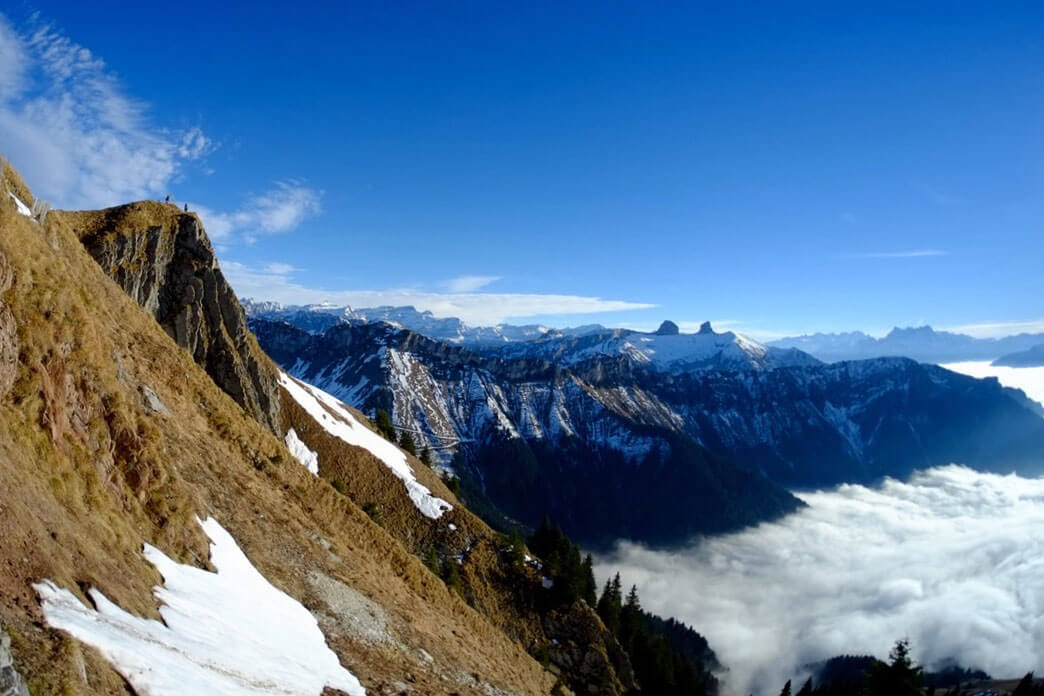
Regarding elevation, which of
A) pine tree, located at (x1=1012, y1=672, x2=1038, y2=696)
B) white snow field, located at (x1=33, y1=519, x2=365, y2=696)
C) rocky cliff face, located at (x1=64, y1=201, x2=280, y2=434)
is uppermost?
rocky cliff face, located at (x1=64, y1=201, x2=280, y2=434)

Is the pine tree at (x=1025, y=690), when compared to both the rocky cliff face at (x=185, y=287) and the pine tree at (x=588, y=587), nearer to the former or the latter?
the pine tree at (x=588, y=587)

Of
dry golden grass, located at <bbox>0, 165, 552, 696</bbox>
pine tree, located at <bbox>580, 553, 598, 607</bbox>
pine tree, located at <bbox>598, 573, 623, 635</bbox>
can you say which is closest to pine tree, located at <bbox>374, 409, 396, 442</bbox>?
pine tree, located at <bbox>580, 553, 598, 607</bbox>

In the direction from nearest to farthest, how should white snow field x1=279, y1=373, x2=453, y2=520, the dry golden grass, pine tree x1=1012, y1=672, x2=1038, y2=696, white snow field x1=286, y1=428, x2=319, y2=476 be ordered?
the dry golden grass < white snow field x1=286, y1=428, x2=319, y2=476 < white snow field x1=279, y1=373, x2=453, y2=520 < pine tree x1=1012, y1=672, x2=1038, y2=696

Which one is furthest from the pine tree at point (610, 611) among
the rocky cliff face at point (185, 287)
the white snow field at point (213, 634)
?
the white snow field at point (213, 634)

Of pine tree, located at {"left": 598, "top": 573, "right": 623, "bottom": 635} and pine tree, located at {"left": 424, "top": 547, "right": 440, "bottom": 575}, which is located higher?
pine tree, located at {"left": 424, "top": 547, "right": 440, "bottom": 575}

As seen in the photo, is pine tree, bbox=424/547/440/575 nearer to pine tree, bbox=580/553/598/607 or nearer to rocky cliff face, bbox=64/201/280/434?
rocky cliff face, bbox=64/201/280/434

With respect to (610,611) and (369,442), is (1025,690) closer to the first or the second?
(610,611)

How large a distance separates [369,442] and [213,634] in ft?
232

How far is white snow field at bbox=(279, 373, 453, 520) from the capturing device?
77.9 m

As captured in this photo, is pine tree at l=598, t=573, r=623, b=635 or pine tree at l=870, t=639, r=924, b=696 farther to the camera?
pine tree at l=598, t=573, r=623, b=635

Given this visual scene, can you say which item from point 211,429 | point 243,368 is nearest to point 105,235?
point 243,368

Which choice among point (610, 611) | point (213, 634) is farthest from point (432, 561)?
point (213, 634)

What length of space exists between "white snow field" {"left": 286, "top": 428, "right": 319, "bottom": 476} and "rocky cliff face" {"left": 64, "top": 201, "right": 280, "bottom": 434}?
4308 mm

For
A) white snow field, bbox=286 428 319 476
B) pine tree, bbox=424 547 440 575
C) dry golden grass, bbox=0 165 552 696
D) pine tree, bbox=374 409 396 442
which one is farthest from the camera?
pine tree, bbox=374 409 396 442
